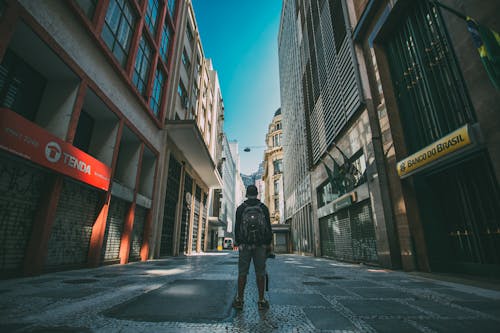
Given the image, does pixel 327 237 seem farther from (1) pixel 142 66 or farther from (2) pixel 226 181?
(2) pixel 226 181

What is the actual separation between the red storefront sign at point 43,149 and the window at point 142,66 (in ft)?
19.8

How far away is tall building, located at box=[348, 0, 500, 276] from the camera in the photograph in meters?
5.44

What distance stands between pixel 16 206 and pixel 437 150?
1076 centimetres

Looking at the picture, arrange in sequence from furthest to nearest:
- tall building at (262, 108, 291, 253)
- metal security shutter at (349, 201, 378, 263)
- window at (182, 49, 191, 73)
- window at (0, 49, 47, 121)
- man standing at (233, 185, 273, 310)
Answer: tall building at (262, 108, 291, 253) → window at (182, 49, 191, 73) → metal security shutter at (349, 201, 378, 263) → window at (0, 49, 47, 121) → man standing at (233, 185, 273, 310)

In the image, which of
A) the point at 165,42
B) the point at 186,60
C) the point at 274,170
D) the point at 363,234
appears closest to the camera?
the point at 363,234

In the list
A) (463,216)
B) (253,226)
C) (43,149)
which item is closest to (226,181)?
(43,149)

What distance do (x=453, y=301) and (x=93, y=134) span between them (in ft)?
39.0

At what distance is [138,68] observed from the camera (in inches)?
465

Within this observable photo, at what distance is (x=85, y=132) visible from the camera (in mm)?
9273

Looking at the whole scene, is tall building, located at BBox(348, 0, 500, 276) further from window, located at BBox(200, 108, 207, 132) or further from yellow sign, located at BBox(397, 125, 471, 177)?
window, located at BBox(200, 108, 207, 132)

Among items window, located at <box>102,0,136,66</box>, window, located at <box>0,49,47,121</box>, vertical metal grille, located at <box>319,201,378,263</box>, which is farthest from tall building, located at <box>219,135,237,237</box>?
window, located at <box>0,49,47,121</box>

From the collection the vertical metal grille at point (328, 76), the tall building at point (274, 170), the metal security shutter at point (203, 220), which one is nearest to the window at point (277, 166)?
the tall building at point (274, 170)

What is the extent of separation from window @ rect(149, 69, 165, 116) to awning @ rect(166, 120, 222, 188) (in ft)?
3.78

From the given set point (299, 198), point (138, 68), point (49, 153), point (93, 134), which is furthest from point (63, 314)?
point (299, 198)
